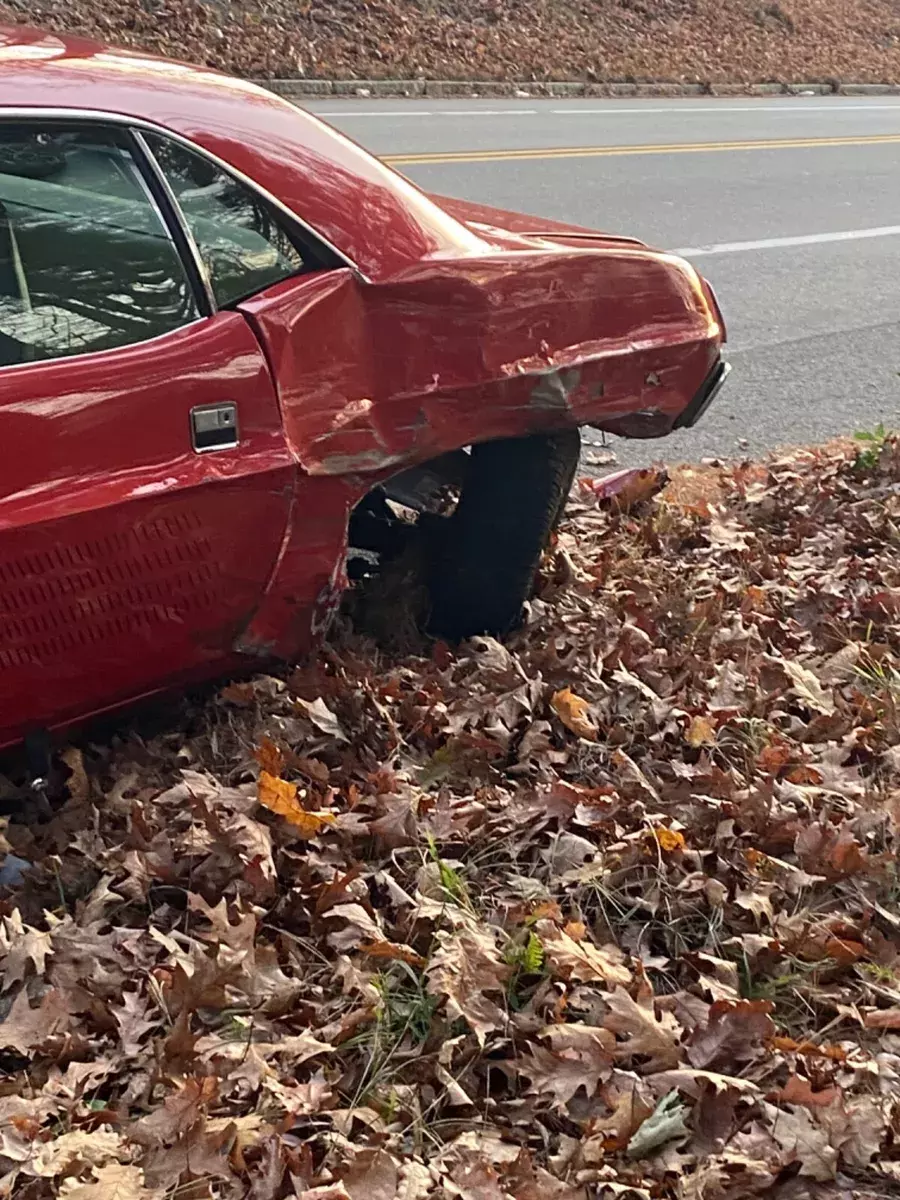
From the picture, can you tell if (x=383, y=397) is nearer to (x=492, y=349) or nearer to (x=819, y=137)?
(x=492, y=349)

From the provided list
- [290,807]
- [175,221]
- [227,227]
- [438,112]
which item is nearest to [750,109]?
[438,112]

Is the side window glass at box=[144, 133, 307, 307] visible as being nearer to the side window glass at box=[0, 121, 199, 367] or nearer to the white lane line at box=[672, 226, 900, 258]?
the side window glass at box=[0, 121, 199, 367]

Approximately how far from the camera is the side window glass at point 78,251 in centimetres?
266

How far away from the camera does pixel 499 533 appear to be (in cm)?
374

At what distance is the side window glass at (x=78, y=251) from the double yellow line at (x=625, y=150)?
8.22 metres

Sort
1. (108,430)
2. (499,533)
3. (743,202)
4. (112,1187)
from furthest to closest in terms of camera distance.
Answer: (743,202) < (499,533) < (108,430) < (112,1187)

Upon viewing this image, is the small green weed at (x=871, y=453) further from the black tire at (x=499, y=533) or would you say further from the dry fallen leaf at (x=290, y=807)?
the dry fallen leaf at (x=290, y=807)

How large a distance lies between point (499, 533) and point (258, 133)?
130cm

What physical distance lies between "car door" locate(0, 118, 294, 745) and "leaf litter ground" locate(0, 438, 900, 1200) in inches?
19.1

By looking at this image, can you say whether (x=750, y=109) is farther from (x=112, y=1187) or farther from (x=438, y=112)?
(x=112, y=1187)

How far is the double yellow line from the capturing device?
11164mm

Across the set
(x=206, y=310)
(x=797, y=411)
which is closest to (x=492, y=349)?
(x=206, y=310)

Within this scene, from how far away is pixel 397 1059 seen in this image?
2.54 metres

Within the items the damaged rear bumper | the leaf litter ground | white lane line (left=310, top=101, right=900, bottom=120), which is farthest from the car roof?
white lane line (left=310, top=101, right=900, bottom=120)
